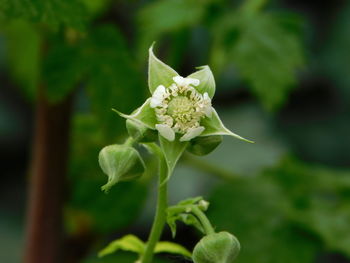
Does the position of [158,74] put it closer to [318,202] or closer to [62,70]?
[62,70]

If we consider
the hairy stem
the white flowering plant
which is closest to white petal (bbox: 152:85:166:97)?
the white flowering plant

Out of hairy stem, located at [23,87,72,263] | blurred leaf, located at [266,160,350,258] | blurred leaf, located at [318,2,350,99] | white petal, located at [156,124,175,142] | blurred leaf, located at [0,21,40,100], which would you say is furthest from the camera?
blurred leaf, located at [318,2,350,99]

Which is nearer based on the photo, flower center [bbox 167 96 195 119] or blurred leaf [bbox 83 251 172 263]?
flower center [bbox 167 96 195 119]

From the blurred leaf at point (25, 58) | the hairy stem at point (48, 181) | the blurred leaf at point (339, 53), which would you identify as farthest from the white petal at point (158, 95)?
the blurred leaf at point (339, 53)

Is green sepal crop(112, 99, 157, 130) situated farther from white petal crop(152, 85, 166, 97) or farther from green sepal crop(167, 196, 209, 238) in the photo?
green sepal crop(167, 196, 209, 238)

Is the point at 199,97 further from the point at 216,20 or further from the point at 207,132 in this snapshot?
the point at 216,20

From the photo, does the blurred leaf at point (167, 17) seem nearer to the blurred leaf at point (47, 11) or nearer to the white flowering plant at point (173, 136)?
the blurred leaf at point (47, 11)

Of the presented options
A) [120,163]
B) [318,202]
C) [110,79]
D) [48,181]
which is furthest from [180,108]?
[318,202]

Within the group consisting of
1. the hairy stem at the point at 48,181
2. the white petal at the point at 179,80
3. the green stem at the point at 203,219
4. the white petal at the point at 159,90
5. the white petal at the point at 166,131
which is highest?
the white petal at the point at 179,80

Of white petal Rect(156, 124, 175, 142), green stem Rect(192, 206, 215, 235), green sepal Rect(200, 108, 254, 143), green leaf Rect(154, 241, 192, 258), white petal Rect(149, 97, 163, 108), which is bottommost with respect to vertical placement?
green leaf Rect(154, 241, 192, 258)
